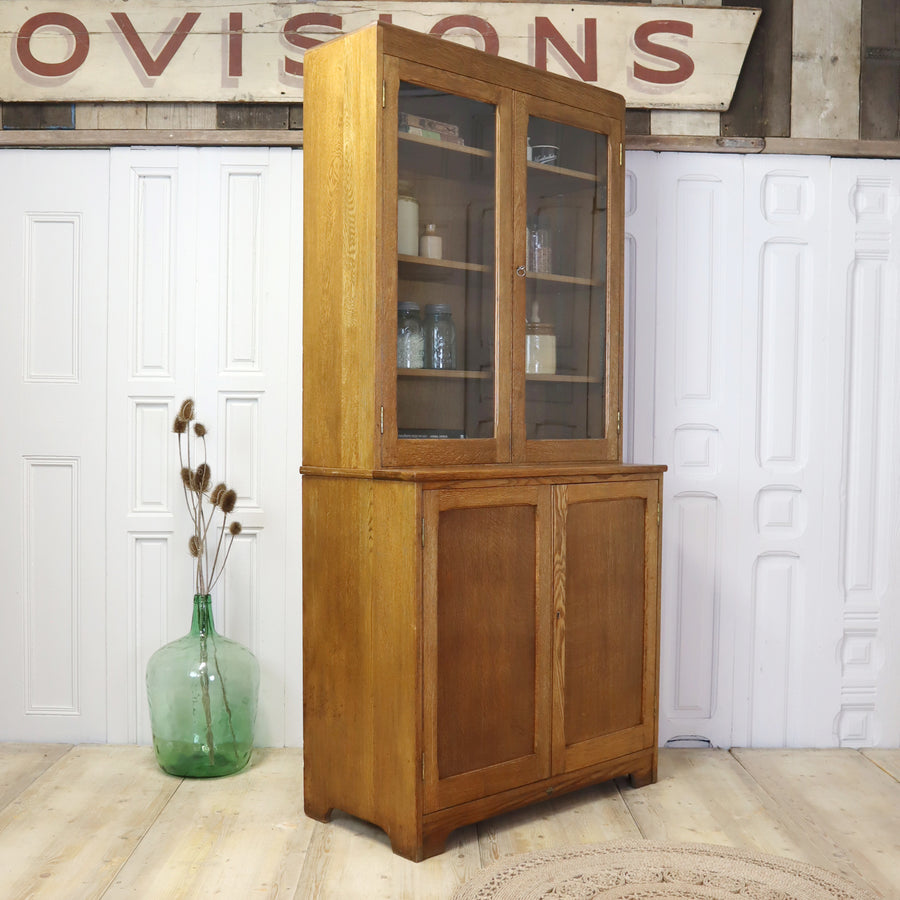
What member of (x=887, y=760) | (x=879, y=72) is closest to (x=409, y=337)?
(x=879, y=72)

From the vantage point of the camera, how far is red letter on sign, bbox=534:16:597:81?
2.98m

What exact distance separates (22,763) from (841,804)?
230 cm

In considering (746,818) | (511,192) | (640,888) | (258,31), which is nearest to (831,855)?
(746,818)

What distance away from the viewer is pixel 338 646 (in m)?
2.40

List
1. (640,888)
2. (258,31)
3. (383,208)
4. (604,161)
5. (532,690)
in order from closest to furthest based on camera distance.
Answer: (640,888) < (383,208) < (532,690) < (604,161) < (258,31)

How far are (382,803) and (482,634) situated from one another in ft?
1.50

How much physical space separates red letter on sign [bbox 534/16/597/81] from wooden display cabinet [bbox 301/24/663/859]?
1.08 ft

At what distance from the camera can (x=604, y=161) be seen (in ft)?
9.04

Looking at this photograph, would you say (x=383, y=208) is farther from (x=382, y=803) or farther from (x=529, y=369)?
(x=382, y=803)

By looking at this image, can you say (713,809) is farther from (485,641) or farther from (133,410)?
(133,410)

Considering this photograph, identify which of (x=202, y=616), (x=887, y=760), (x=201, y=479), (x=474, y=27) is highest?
(x=474, y=27)

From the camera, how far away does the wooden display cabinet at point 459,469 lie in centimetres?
227

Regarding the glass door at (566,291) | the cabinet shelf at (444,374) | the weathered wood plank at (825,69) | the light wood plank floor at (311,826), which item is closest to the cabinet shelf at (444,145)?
the glass door at (566,291)

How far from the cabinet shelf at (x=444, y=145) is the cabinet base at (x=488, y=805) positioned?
158 centimetres
